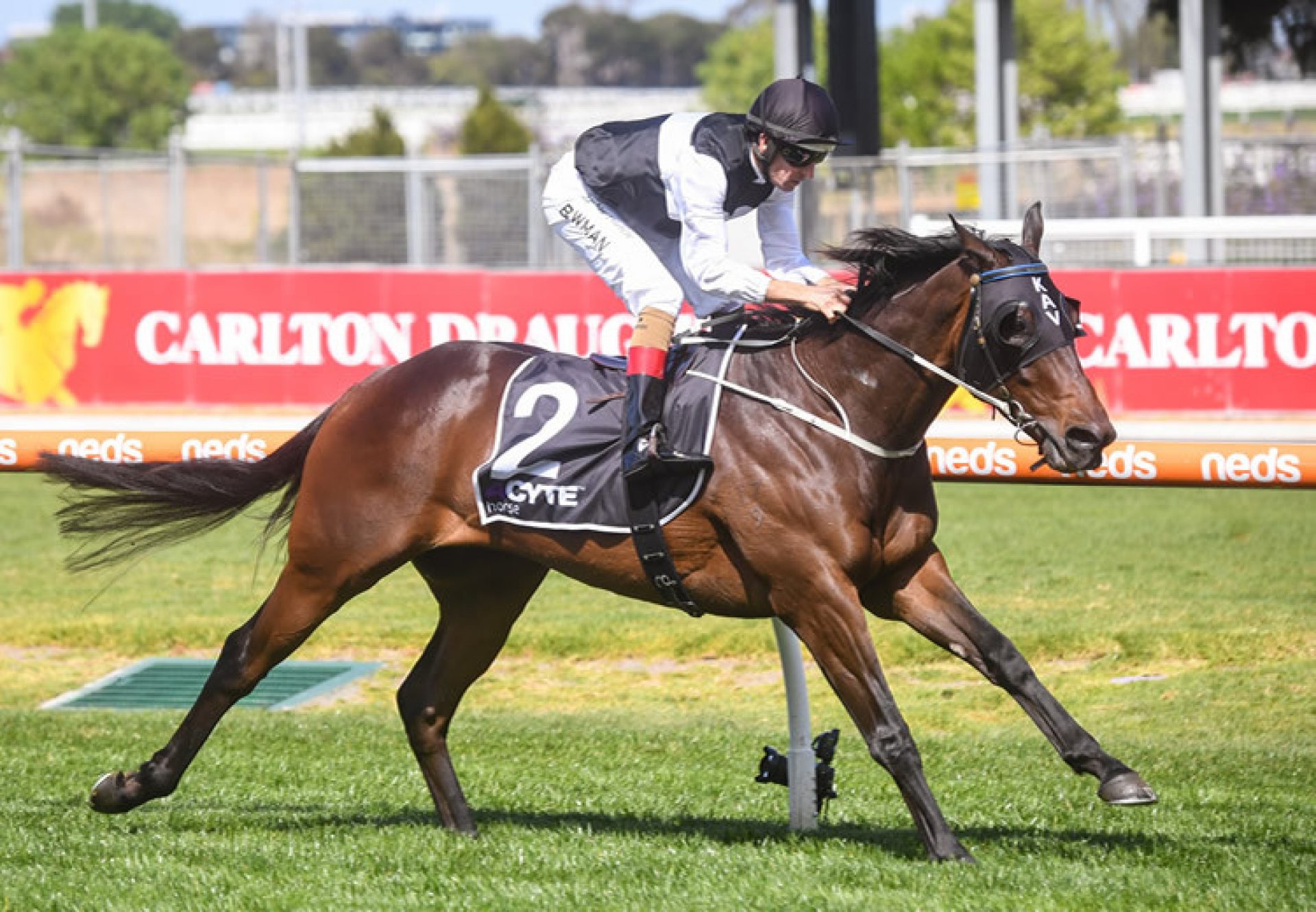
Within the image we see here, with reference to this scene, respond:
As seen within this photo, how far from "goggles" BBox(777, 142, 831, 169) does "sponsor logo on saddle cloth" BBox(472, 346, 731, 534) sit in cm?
62

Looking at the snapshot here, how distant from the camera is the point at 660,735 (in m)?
8.05

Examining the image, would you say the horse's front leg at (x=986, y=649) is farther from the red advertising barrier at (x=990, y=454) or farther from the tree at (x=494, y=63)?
the tree at (x=494, y=63)

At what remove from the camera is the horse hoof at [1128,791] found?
5.17 meters

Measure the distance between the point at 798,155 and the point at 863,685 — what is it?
1581mm

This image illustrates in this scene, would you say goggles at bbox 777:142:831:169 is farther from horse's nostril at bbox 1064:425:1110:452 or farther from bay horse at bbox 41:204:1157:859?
horse's nostril at bbox 1064:425:1110:452

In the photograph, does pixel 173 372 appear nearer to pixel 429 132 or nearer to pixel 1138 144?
pixel 1138 144

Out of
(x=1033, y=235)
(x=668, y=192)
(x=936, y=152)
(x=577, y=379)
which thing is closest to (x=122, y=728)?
(x=577, y=379)

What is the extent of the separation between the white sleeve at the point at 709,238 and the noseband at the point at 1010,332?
623 mm

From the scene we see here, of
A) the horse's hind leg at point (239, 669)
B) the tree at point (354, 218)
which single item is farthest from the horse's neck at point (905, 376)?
the tree at point (354, 218)

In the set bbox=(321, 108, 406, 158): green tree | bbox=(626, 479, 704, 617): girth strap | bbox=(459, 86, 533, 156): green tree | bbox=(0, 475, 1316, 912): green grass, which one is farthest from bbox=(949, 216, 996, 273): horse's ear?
bbox=(459, 86, 533, 156): green tree

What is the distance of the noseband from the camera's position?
525 cm

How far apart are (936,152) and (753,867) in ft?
62.7

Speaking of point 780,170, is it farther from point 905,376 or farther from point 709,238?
point 905,376

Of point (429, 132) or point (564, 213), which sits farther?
point (429, 132)
